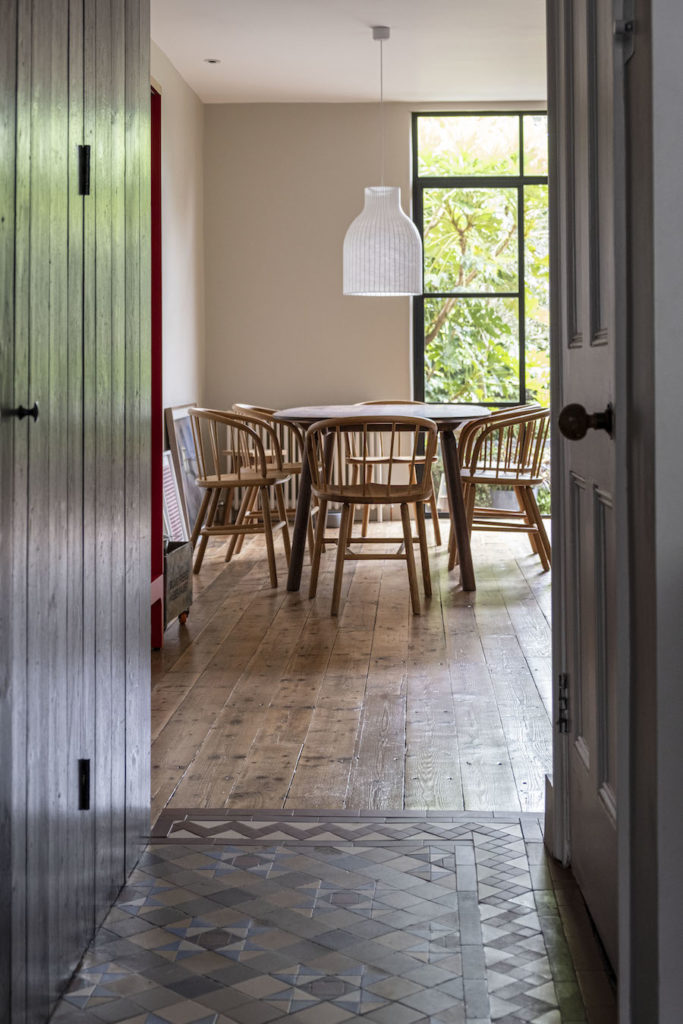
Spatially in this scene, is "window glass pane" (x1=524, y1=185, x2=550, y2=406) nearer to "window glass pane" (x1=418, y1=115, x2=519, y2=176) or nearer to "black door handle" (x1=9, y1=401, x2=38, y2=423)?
"window glass pane" (x1=418, y1=115, x2=519, y2=176)

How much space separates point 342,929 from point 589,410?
1.05 metres

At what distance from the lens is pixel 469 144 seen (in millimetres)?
8078

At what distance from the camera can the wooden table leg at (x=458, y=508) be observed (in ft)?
17.9

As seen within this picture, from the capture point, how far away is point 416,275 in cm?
627

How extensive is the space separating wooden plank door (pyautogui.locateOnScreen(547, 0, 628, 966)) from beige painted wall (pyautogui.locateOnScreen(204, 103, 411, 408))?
5.71m

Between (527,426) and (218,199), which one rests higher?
(218,199)

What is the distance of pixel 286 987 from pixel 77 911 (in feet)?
1.29

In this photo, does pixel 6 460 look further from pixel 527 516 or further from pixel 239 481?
pixel 527 516

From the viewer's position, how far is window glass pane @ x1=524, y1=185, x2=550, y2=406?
8055mm

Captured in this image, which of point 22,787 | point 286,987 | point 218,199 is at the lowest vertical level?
point 286,987

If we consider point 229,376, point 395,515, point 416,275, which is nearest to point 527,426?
point 416,275

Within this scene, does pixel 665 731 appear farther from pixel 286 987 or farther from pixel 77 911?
pixel 77 911

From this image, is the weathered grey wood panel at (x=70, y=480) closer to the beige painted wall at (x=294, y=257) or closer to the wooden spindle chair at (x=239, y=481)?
the wooden spindle chair at (x=239, y=481)

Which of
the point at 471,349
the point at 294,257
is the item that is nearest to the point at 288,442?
the point at 294,257
